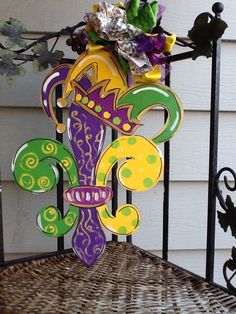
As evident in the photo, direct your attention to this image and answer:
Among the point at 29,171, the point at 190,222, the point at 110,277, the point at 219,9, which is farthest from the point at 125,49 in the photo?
the point at 190,222

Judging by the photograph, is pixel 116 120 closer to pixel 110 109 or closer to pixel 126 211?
pixel 110 109

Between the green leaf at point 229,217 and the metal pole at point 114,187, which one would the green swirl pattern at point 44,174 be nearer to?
the metal pole at point 114,187

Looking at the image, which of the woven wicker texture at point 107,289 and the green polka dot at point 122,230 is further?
the green polka dot at point 122,230

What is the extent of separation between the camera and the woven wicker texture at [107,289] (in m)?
0.66

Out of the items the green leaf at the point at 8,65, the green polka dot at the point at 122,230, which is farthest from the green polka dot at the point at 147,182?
the green leaf at the point at 8,65

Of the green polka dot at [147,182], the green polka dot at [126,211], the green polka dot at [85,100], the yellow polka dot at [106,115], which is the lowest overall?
the green polka dot at [126,211]

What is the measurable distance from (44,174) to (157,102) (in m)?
0.28

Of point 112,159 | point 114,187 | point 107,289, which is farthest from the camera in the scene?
point 114,187

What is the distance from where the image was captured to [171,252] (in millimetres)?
1138

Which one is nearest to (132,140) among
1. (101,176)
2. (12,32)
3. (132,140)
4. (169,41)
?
(132,140)

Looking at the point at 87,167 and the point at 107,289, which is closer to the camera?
the point at 107,289

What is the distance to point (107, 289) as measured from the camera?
29.3 inches

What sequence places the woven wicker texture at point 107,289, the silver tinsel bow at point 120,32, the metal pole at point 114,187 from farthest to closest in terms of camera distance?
the metal pole at point 114,187 < the silver tinsel bow at point 120,32 < the woven wicker texture at point 107,289

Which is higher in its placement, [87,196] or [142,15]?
[142,15]
